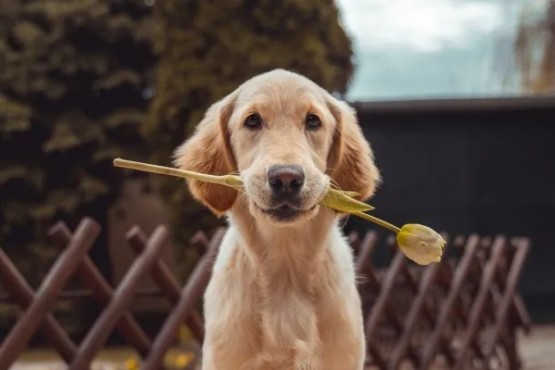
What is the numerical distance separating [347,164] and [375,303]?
289 centimetres

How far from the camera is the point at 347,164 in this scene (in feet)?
8.30

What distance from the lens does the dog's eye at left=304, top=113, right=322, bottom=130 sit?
2.31 m

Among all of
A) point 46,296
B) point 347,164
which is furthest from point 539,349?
point 347,164

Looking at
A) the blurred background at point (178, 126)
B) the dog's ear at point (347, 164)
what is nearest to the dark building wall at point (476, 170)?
the blurred background at point (178, 126)

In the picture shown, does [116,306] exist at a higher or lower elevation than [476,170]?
lower

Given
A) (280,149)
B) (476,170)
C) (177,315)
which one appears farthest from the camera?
(476,170)

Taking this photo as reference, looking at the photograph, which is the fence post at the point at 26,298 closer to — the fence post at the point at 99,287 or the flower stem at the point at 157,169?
the fence post at the point at 99,287

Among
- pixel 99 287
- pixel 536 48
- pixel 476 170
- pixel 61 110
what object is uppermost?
pixel 536 48

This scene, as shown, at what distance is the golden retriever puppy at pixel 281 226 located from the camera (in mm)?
2139

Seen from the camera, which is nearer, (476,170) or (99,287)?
(99,287)

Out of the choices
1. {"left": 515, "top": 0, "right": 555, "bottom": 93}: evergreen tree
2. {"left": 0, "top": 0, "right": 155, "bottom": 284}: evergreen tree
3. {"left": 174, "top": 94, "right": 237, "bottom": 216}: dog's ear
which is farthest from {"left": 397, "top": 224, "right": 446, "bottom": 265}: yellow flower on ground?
{"left": 515, "top": 0, "right": 555, "bottom": 93}: evergreen tree

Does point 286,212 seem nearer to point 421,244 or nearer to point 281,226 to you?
point 281,226

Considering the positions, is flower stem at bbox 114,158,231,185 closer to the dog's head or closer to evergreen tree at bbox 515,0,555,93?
the dog's head

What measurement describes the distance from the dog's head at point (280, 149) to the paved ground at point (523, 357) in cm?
522
